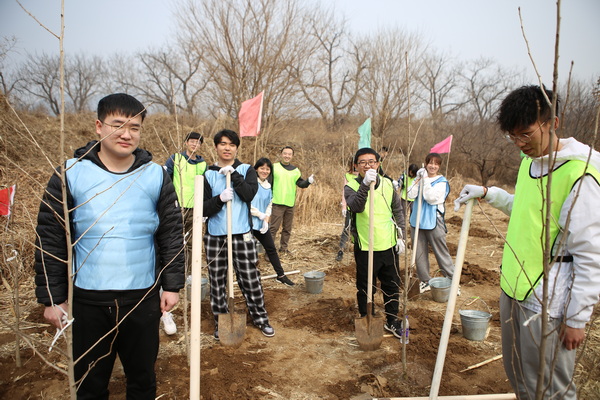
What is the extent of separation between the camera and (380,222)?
148 inches

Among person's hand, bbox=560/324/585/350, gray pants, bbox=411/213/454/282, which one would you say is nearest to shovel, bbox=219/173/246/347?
person's hand, bbox=560/324/585/350

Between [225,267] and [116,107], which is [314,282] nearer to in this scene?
[225,267]

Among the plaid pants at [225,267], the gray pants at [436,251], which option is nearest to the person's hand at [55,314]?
the plaid pants at [225,267]

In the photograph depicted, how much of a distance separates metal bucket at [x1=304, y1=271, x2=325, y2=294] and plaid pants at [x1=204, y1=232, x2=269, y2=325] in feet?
4.53

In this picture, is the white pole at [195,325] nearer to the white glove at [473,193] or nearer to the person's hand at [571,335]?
the white glove at [473,193]

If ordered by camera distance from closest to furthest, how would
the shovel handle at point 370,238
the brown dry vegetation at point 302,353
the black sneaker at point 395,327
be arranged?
the brown dry vegetation at point 302,353, the shovel handle at point 370,238, the black sneaker at point 395,327

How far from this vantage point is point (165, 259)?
226 centimetres

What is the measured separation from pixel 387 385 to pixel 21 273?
18.1 feet

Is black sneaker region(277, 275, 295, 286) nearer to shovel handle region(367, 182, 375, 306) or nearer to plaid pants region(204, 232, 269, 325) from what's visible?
plaid pants region(204, 232, 269, 325)

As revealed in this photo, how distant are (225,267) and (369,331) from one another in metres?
1.58

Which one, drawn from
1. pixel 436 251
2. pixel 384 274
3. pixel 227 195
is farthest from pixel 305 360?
pixel 436 251

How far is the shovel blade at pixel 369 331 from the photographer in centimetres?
356

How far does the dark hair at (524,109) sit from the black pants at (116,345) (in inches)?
86.2

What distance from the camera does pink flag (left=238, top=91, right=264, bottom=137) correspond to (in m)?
5.34
